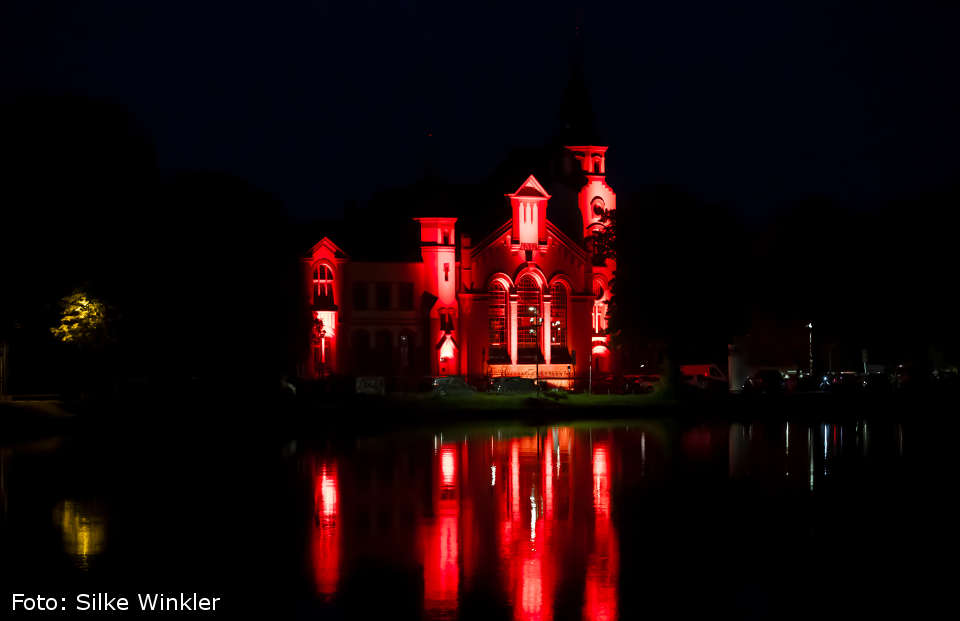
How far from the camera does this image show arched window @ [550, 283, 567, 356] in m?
87.2

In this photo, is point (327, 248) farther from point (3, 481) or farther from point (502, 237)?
point (3, 481)

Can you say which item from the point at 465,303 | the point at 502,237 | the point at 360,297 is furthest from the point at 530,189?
the point at 360,297

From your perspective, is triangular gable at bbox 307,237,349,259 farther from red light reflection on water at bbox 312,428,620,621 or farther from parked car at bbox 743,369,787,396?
red light reflection on water at bbox 312,428,620,621

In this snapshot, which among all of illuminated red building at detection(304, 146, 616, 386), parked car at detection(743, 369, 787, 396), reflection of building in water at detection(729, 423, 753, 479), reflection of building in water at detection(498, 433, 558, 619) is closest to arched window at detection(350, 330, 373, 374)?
illuminated red building at detection(304, 146, 616, 386)

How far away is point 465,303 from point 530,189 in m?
9.35

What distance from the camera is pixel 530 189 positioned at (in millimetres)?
85750

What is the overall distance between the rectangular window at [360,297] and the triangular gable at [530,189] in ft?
41.2

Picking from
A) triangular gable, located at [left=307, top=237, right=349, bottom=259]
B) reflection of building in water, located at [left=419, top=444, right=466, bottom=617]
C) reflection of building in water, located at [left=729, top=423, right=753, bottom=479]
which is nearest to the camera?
reflection of building in water, located at [left=419, top=444, right=466, bottom=617]

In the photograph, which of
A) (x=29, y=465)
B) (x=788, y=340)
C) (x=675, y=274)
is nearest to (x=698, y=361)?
(x=788, y=340)

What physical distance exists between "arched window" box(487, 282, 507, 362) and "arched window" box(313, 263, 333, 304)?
37.0 ft

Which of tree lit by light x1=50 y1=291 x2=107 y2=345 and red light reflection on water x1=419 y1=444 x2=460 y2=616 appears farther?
tree lit by light x1=50 y1=291 x2=107 y2=345

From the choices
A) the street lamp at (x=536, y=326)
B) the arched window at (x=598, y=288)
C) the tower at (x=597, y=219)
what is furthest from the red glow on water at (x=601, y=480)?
the arched window at (x=598, y=288)

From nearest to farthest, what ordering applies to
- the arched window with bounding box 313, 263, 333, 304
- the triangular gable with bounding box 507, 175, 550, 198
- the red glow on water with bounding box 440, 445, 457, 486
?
the red glow on water with bounding box 440, 445, 457, 486 → the arched window with bounding box 313, 263, 333, 304 → the triangular gable with bounding box 507, 175, 550, 198

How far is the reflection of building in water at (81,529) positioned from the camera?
17.3 metres
